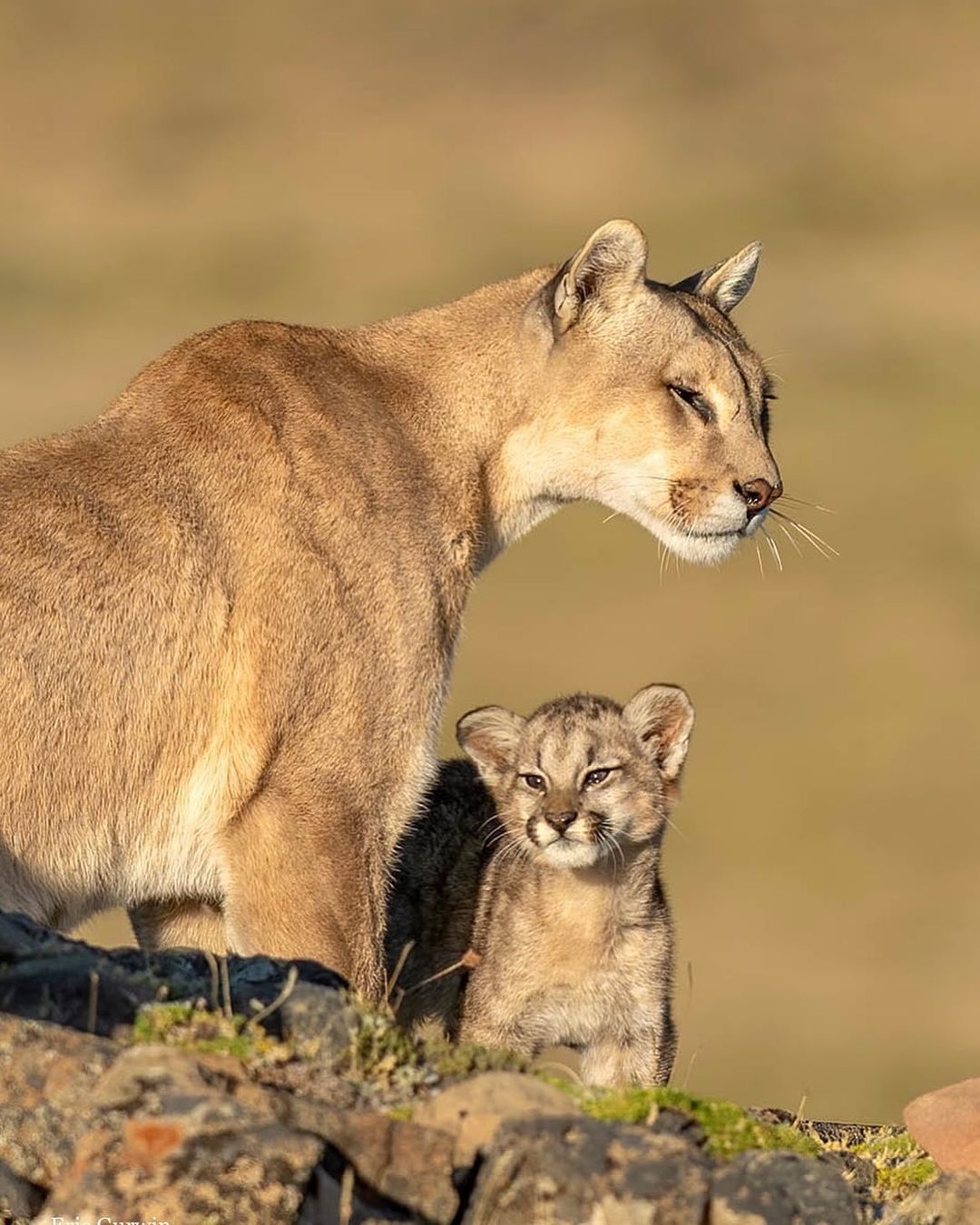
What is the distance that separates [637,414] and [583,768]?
193cm

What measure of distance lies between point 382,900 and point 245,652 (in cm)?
134

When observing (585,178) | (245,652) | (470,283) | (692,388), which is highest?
(585,178)

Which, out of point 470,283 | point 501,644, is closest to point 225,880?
point 501,644

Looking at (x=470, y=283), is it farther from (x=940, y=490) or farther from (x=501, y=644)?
(x=501, y=644)

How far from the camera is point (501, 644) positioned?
137ft

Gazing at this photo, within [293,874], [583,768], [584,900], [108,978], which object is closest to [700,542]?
[583,768]

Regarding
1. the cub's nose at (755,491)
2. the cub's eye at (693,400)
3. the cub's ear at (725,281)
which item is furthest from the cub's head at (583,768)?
the cub's ear at (725,281)

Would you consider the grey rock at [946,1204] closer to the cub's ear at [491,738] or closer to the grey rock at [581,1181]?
the grey rock at [581,1181]

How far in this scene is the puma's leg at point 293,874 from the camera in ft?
34.3

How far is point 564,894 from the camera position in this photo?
12.0 meters

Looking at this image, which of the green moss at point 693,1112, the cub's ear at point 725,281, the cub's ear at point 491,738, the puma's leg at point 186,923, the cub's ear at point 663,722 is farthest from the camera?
the cub's ear at point 725,281

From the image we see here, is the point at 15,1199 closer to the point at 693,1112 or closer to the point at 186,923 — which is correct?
the point at 693,1112

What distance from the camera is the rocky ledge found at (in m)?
7.13

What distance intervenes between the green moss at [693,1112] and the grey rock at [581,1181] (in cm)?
49
